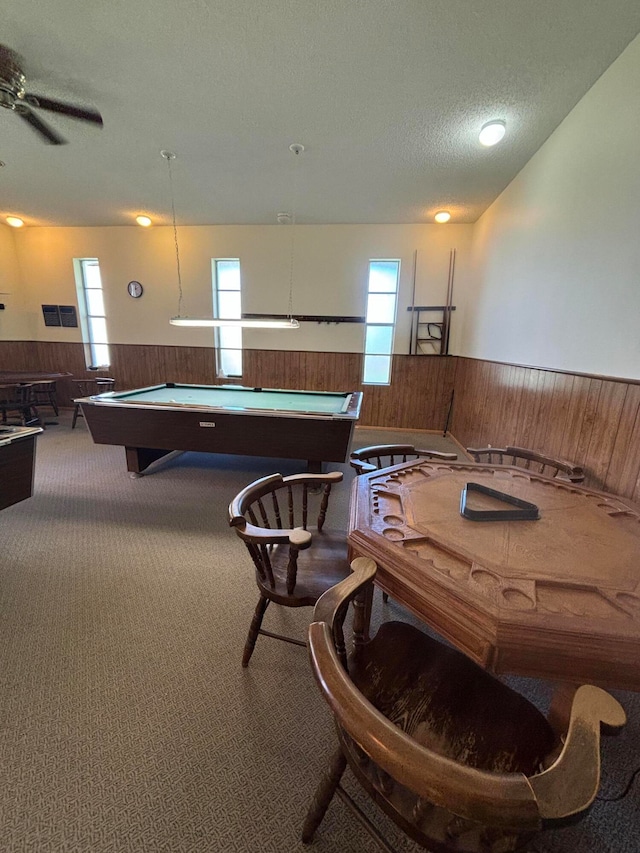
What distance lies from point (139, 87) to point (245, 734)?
4041 millimetres

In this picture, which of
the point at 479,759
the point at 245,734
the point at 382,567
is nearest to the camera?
the point at 479,759

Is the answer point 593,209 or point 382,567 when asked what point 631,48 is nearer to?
point 593,209

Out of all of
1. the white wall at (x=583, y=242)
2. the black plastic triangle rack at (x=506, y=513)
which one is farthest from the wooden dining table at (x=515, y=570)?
the white wall at (x=583, y=242)

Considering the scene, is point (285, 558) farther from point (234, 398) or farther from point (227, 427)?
point (234, 398)

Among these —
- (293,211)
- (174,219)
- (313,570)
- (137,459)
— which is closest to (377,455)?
(313,570)

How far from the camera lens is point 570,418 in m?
2.15

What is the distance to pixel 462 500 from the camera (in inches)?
48.8

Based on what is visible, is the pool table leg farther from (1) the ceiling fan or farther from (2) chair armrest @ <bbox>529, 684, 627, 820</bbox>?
(2) chair armrest @ <bbox>529, 684, 627, 820</bbox>

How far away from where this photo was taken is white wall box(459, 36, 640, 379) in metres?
1.76

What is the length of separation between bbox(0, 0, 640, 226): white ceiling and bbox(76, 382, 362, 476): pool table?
236 cm

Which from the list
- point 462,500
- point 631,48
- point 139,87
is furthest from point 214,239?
point 462,500

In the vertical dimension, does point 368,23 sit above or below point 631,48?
above

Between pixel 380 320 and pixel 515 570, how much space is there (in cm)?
472

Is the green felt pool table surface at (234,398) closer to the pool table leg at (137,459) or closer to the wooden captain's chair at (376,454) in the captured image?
the pool table leg at (137,459)
